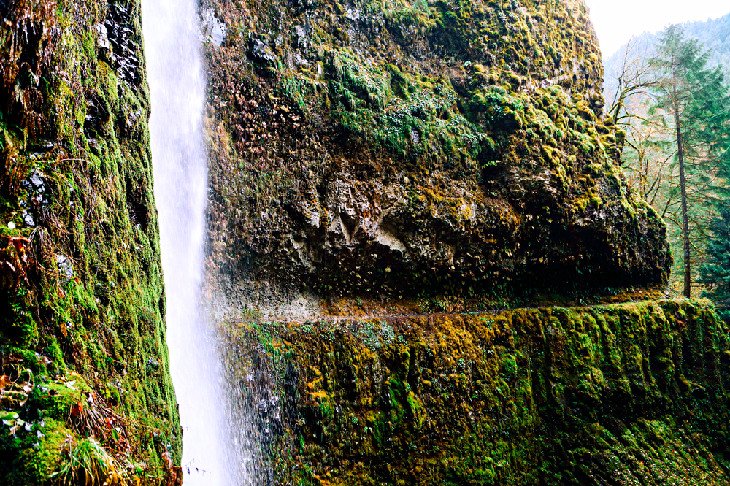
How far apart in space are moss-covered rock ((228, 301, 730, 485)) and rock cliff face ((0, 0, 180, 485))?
14.5 ft

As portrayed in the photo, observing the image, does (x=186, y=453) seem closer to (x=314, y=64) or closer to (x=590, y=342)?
(x=314, y=64)

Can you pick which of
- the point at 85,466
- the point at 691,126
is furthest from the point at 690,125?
the point at 85,466

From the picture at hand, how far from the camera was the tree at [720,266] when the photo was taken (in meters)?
16.7

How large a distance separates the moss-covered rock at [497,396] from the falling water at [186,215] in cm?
73

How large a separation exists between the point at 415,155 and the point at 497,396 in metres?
5.84

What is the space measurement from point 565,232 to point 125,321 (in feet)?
37.6

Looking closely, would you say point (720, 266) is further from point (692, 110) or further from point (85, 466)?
point (85, 466)

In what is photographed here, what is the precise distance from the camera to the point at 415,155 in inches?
441

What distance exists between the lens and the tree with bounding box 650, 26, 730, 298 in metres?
18.1

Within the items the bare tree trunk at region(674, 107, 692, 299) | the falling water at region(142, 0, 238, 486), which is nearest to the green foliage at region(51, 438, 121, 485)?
the falling water at region(142, 0, 238, 486)

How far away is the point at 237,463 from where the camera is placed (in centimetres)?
801

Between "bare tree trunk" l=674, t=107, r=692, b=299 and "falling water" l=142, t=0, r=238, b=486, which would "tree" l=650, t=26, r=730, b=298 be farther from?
"falling water" l=142, t=0, r=238, b=486

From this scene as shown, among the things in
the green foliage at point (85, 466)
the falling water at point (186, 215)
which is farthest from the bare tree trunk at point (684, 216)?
the green foliage at point (85, 466)

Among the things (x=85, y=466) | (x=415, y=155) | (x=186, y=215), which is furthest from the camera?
(x=415, y=155)
